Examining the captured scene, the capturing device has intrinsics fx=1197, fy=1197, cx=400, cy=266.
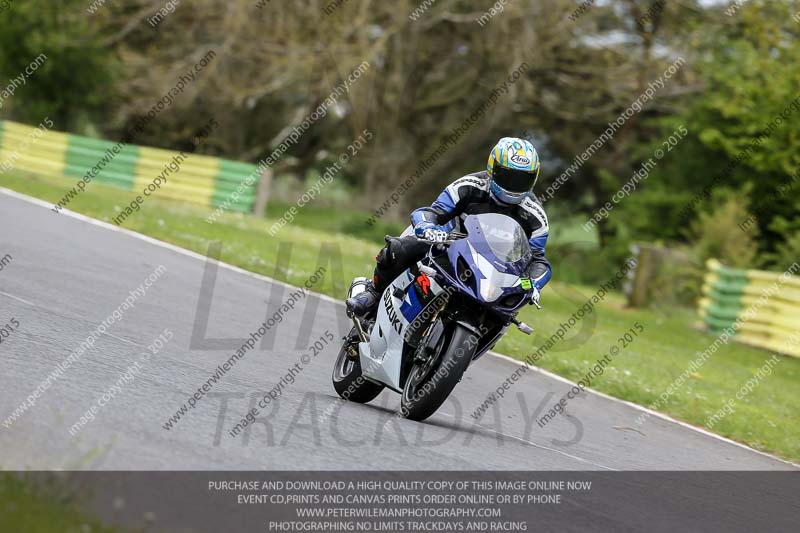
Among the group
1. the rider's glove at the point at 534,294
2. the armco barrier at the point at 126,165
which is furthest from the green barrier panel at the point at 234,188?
the rider's glove at the point at 534,294

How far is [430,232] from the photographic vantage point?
26.4 ft

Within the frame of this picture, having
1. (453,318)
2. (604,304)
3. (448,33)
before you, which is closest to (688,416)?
(453,318)

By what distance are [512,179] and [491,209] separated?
36 cm

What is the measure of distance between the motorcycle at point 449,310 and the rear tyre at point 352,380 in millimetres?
330

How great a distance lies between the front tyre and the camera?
7660 mm

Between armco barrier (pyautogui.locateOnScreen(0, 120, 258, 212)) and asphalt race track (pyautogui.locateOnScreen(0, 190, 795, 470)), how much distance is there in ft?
46.3

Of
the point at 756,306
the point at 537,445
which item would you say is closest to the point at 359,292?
the point at 537,445

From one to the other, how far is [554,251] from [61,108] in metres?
16.4

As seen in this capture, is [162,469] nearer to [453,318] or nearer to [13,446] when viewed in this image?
[13,446]

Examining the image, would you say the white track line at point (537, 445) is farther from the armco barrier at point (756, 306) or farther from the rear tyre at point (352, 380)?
the armco barrier at point (756, 306)

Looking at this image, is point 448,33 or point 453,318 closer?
point 453,318

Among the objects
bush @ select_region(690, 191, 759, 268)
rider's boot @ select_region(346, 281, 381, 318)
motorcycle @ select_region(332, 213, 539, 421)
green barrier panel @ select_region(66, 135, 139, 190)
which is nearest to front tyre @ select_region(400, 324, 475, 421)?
motorcycle @ select_region(332, 213, 539, 421)

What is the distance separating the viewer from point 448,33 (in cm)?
3431
